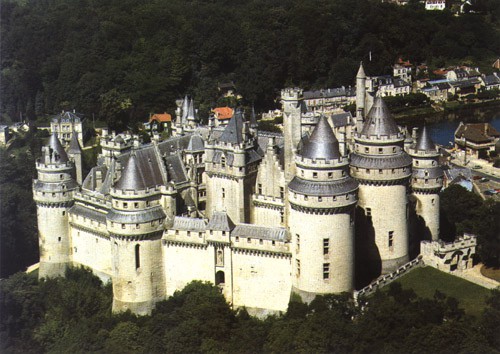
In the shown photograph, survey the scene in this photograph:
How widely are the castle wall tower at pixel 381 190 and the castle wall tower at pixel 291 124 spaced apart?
3675 millimetres

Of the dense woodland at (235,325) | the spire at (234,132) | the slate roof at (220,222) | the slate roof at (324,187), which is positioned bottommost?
the dense woodland at (235,325)

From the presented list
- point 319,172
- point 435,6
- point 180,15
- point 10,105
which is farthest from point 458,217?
point 435,6

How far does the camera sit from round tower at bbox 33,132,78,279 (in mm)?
70125

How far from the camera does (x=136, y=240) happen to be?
208ft

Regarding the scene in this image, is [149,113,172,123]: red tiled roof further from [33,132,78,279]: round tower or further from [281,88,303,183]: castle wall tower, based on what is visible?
[281,88,303,183]: castle wall tower

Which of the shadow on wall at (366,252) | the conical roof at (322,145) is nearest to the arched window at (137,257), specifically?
the conical roof at (322,145)

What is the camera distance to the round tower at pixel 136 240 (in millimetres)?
63031

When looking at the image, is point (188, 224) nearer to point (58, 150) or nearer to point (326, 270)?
point (326, 270)

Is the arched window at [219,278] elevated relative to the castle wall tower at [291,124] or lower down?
lower down

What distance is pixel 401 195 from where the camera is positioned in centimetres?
6241

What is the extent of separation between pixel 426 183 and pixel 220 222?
13.6 m

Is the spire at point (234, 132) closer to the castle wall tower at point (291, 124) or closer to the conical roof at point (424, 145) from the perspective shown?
the castle wall tower at point (291, 124)

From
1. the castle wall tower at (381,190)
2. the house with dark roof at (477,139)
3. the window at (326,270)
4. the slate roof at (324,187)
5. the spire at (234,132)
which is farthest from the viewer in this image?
the house with dark roof at (477,139)

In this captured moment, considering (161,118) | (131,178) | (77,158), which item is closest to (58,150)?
(77,158)
